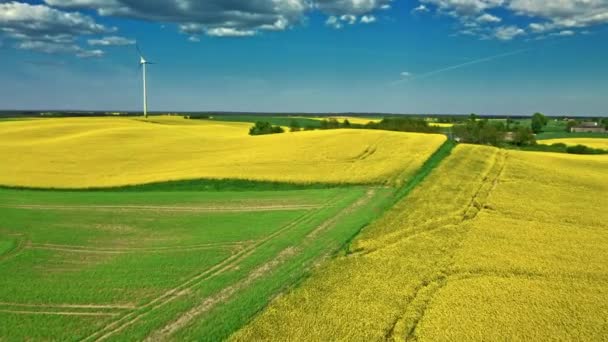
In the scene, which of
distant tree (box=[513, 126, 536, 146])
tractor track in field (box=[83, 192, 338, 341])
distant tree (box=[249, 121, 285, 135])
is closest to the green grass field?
tractor track in field (box=[83, 192, 338, 341])

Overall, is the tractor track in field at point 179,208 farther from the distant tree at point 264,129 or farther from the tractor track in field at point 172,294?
the distant tree at point 264,129

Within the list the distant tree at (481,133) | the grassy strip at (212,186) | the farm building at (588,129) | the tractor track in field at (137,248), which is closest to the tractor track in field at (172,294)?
the tractor track in field at (137,248)

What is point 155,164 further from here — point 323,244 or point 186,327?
point 186,327

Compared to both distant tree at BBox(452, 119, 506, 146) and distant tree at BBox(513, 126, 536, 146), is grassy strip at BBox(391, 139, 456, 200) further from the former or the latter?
distant tree at BBox(452, 119, 506, 146)

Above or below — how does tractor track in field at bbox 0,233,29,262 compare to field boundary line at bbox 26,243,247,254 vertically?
below

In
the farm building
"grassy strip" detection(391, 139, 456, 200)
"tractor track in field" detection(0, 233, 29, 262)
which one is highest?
the farm building

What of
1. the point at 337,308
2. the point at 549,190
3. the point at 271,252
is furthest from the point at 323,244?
the point at 549,190
